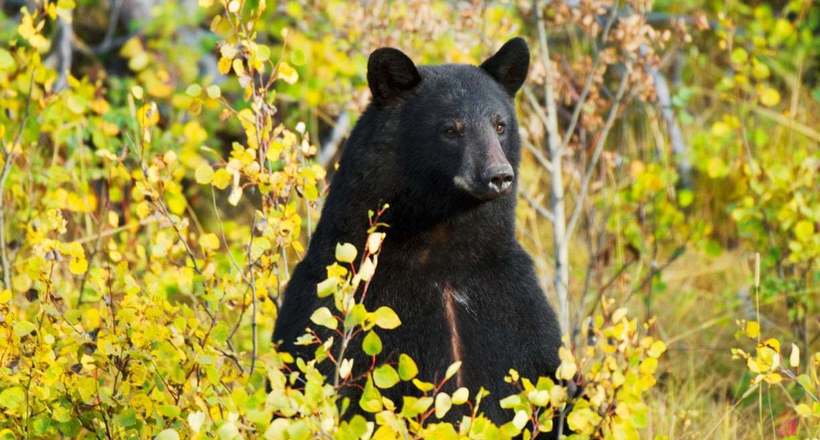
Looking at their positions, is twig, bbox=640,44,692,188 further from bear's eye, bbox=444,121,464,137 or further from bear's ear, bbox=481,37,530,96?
bear's eye, bbox=444,121,464,137

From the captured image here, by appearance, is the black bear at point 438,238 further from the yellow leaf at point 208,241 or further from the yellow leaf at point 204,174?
the yellow leaf at point 204,174

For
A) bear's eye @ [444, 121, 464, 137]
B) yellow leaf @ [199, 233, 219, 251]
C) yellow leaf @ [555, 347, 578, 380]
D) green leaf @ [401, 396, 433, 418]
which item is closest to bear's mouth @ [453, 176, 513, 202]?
bear's eye @ [444, 121, 464, 137]

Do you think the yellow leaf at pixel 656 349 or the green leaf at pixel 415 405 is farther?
the yellow leaf at pixel 656 349

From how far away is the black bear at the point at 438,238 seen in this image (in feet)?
12.2

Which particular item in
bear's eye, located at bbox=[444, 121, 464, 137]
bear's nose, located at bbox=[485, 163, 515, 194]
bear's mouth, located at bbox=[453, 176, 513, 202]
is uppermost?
bear's eye, located at bbox=[444, 121, 464, 137]

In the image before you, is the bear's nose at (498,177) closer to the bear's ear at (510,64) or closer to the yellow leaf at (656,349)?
the bear's ear at (510,64)

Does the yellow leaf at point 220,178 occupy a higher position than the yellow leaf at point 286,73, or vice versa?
the yellow leaf at point 286,73

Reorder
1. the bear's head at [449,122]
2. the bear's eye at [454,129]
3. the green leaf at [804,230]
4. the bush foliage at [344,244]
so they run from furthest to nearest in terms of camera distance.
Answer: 1. the green leaf at [804,230]
2. the bear's eye at [454,129]
3. the bear's head at [449,122]
4. the bush foliage at [344,244]

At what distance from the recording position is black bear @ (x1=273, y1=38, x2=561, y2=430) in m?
3.73

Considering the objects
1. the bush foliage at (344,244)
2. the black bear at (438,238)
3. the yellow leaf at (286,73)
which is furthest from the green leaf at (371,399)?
the yellow leaf at (286,73)

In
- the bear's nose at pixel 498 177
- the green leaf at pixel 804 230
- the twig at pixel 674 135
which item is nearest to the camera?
the bear's nose at pixel 498 177

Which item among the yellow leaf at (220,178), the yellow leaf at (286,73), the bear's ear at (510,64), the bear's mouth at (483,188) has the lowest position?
the bear's mouth at (483,188)

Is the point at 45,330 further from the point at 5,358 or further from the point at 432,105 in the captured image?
the point at 432,105

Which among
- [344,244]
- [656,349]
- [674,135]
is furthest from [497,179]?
[674,135]
